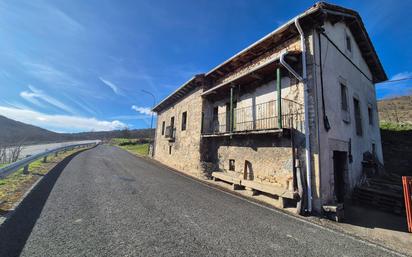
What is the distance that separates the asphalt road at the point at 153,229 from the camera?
310cm

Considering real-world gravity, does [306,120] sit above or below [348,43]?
below

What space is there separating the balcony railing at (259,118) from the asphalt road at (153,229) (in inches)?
134

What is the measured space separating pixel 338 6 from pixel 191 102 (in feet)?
31.2

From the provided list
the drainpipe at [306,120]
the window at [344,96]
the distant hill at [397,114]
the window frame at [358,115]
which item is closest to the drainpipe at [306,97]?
the drainpipe at [306,120]

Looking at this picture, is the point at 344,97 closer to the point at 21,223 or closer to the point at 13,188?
the point at 21,223

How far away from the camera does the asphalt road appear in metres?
3.10

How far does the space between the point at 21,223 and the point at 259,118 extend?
832 centimetres

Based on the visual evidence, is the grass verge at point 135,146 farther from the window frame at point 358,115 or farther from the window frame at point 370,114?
the window frame at point 370,114

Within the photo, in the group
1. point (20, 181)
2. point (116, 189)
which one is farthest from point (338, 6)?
point (20, 181)

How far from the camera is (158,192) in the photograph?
21.8 feet

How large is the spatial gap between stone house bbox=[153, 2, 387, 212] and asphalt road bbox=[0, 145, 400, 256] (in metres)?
1.95

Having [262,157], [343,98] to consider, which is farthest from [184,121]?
[343,98]

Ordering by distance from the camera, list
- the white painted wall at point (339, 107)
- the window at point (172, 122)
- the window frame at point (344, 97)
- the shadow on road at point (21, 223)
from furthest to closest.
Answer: the window at point (172, 122), the window frame at point (344, 97), the white painted wall at point (339, 107), the shadow on road at point (21, 223)

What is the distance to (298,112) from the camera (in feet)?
23.2
